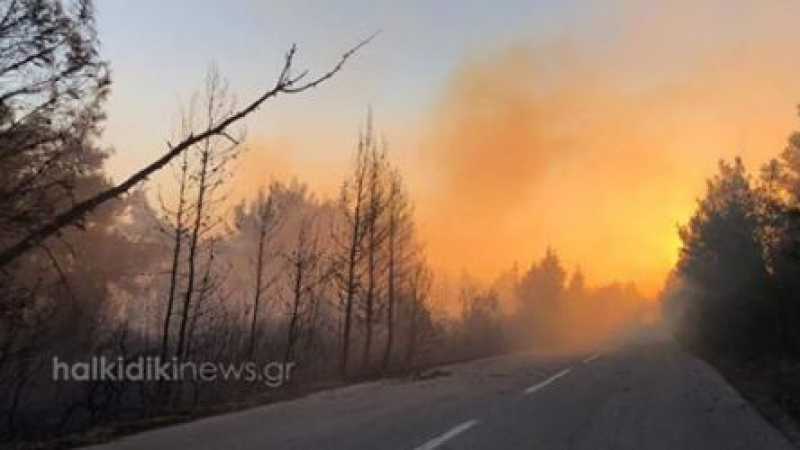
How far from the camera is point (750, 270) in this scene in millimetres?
37844

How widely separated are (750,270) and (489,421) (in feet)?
89.5

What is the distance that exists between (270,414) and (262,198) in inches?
846

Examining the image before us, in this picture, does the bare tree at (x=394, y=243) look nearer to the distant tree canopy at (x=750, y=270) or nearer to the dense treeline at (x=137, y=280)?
the dense treeline at (x=137, y=280)

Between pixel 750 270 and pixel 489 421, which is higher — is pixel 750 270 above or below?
above

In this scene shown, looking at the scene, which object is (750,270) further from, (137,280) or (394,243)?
(137,280)

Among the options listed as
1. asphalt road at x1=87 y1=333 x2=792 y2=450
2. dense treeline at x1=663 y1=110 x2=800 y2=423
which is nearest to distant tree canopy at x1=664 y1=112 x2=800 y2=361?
dense treeline at x1=663 y1=110 x2=800 y2=423

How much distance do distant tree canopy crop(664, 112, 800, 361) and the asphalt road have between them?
6.20 m

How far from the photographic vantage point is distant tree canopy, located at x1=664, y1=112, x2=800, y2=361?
32.3m

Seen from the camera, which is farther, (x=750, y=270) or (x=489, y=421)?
(x=750, y=270)

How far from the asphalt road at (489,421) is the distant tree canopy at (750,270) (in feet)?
20.3

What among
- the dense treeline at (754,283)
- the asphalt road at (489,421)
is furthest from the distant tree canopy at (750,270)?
the asphalt road at (489,421)

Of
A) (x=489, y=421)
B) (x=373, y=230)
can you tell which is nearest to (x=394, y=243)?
(x=373, y=230)

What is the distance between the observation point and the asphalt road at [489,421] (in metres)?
11.5

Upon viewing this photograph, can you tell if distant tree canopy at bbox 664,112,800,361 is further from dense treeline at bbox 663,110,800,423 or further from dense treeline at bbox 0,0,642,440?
dense treeline at bbox 0,0,642,440
